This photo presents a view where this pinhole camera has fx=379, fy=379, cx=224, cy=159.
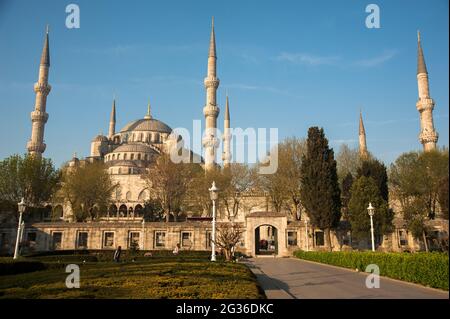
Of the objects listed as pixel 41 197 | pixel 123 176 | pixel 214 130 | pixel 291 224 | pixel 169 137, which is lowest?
pixel 291 224

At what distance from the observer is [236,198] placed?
41.7 m

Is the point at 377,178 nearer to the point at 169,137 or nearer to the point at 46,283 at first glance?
the point at 46,283

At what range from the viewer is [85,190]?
41.2 m

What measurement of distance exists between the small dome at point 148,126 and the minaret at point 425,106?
49.1 m

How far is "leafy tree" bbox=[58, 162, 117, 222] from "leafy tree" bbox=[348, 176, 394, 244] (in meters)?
26.9

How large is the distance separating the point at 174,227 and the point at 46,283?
25.2 meters

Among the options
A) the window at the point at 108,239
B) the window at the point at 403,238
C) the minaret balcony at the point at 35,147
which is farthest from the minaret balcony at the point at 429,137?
the minaret balcony at the point at 35,147

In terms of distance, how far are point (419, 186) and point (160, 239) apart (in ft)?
81.5

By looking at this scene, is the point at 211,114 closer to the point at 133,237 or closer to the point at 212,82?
the point at 212,82

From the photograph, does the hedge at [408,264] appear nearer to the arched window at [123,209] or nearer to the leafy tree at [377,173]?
the leafy tree at [377,173]

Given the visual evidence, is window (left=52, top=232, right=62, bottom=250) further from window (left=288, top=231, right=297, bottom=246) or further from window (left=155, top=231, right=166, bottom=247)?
window (left=288, top=231, right=297, bottom=246)

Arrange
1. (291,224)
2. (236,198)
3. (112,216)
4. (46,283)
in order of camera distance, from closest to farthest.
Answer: (46,283)
(291,224)
(236,198)
(112,216)

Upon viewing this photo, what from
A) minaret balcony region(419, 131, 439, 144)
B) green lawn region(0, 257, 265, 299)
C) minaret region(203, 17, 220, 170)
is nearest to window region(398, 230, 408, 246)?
minaret balcony region(419, 131, 439, 144)

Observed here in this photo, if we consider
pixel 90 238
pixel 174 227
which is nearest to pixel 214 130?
pixel 174 227
